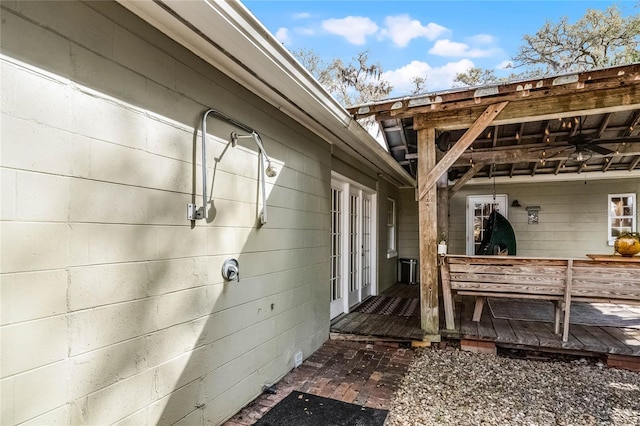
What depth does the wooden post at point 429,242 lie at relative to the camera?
13.9 feet

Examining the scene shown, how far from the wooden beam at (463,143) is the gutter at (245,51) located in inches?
47.2

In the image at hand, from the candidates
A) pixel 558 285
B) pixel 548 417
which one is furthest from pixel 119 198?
pixel 558 285

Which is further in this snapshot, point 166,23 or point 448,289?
point 448,289

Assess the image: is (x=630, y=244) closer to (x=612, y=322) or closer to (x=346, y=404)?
(x=612, y=322)

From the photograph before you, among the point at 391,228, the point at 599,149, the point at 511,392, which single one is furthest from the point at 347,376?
the point at 391,228

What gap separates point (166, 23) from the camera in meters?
2.03

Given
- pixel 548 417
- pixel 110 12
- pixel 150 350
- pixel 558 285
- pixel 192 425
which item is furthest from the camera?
pixel 558 285

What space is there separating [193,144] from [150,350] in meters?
1.29

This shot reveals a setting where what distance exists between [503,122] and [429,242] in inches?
64.0

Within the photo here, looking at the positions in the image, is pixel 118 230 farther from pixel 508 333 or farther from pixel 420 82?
pixel 420 82

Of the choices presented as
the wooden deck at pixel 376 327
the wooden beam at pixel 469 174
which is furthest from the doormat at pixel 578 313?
the wooden beam at pixel 469 174

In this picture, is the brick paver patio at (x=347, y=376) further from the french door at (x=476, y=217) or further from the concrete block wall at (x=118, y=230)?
the french door at (x=476, y=217)

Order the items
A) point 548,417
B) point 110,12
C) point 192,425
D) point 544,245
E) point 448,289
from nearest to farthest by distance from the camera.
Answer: point 110,12
point 192,425
point 548,417
point 448,289
point 544,245

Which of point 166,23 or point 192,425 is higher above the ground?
point 166,23
